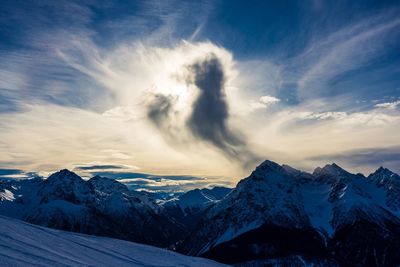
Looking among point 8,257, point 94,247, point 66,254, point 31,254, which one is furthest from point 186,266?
point 8,257

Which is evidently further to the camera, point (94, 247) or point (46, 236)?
point (94, 247)

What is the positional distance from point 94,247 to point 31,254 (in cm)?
844

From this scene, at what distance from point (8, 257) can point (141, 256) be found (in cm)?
1280

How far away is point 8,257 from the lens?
17875 mm

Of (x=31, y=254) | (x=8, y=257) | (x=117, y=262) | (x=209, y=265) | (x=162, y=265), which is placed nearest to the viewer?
(x=8, y=257)

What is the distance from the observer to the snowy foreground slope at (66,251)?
19.6 metres

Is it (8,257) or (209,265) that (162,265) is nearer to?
(209,265)

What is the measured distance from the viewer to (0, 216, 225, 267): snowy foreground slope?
19.6 m

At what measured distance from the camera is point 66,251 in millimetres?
23812

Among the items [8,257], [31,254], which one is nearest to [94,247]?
[31,254]

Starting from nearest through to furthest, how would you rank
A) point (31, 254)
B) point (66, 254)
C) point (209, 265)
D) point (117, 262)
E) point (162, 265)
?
point (31, 254), point (66, 254), point (117, 262), point (162, 265), point (209, 265)

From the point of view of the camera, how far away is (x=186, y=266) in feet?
95.0

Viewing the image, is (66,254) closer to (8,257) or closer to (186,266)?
(8,257)

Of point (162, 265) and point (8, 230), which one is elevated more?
point (8, 230)
